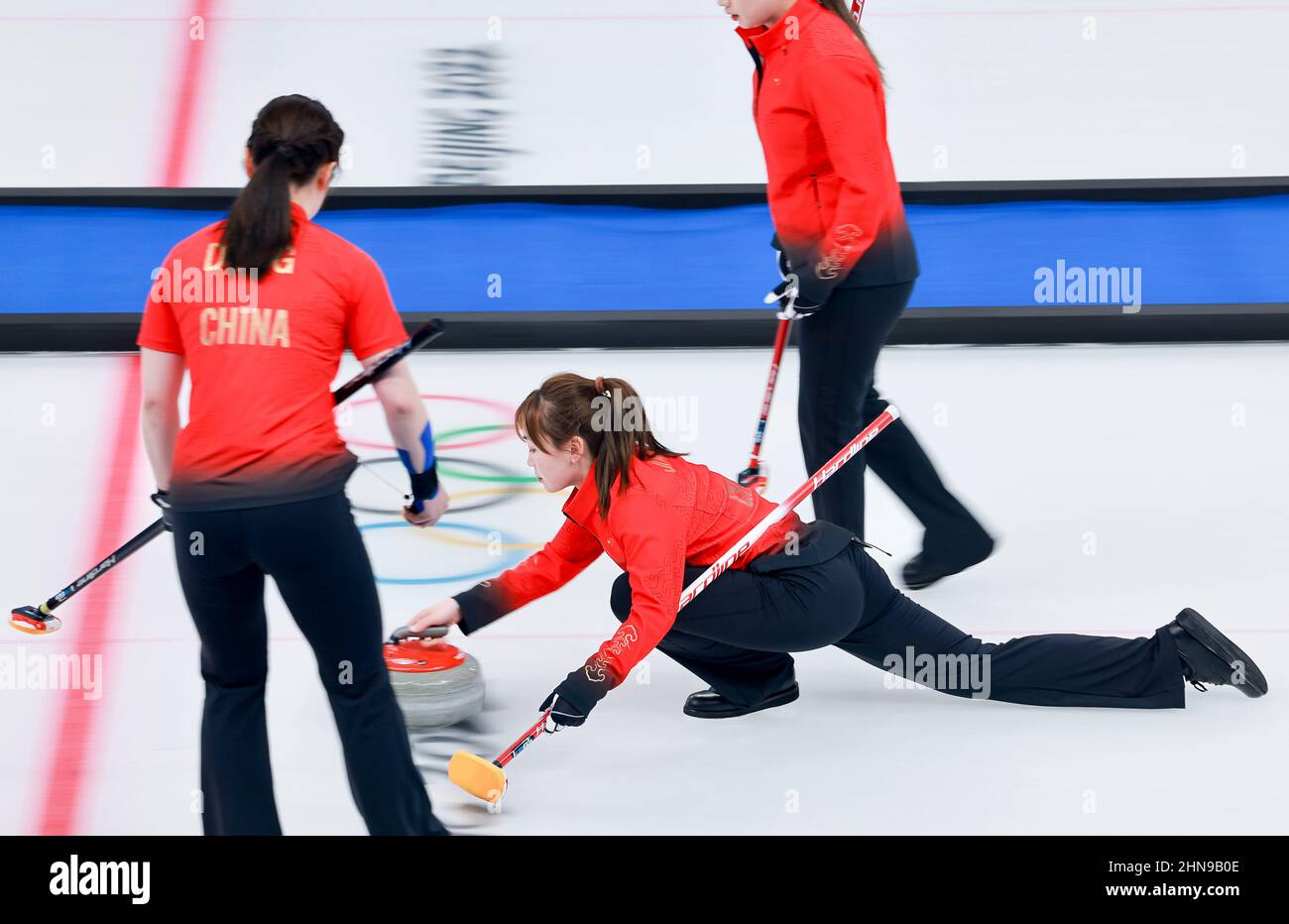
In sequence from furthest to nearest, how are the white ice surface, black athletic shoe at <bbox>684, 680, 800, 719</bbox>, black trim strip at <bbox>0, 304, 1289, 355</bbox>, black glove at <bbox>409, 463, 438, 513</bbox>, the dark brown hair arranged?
black trim strip at <bbox>0, 304, 1289, 355</bbox>, black athletic shoe at <bbox>684, 680, 800, 719</bbox>, the white ice surface, black glove at <bbox>409, 463, 438, 513</bbox>, the dark brown hair

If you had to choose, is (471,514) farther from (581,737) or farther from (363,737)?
(363,737)

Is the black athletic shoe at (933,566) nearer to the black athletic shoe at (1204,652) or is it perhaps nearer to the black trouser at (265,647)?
the black athletic shoe at (1204,652)

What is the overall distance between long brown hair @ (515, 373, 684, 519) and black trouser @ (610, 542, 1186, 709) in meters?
0.29

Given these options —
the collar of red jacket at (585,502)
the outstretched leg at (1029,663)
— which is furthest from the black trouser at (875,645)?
the collar of red jacket at (585,502)

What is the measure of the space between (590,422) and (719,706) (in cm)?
69

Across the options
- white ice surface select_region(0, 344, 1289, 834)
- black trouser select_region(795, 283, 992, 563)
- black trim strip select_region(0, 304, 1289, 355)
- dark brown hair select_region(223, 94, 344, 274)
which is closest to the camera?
dark brown hair select_region(223, 94, 344, 274)

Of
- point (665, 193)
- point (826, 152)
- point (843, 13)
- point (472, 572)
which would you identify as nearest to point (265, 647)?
point (472, 572)

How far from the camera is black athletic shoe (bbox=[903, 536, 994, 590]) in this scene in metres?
3.32

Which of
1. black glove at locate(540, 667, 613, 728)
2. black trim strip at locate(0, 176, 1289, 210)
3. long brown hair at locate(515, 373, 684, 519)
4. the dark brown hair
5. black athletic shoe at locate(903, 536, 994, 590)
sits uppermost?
black trim strip at locate(0, 176, 1289, 210)

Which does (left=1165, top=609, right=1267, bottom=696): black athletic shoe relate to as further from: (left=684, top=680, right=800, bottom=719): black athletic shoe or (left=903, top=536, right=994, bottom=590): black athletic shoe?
(left=684, top=680, right=800, bottom=719): black athletic shoe

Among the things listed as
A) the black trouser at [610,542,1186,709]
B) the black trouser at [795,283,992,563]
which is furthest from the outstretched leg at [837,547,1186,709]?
the black trouser at [795,283,992,563]

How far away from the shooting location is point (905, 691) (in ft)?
9.61

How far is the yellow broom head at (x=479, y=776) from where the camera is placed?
239cm

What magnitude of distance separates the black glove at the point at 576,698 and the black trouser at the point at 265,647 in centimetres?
24
